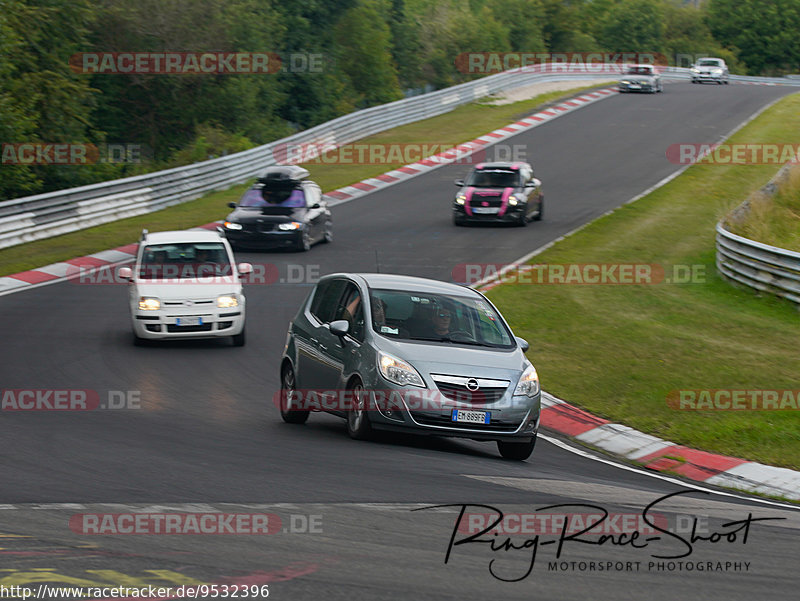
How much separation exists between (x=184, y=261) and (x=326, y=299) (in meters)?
5.98

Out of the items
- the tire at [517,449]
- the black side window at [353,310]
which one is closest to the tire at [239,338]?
the black side window at [353,310]

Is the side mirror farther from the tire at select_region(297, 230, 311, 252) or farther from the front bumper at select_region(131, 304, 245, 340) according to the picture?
the tire at select_region(297, 230, 311, 252)

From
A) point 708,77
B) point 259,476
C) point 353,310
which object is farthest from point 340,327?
point 708,77

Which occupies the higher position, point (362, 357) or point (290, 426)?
point (362, 357)

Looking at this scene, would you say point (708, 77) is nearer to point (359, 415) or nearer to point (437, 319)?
point (437, 319)

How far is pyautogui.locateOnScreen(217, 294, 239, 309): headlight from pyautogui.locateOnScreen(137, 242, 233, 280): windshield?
0.73 metres

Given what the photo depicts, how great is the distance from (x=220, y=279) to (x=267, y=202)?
28.2 ft

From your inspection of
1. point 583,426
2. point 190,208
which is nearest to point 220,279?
point 583,426

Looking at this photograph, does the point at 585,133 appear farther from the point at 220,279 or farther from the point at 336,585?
the point at 336,585

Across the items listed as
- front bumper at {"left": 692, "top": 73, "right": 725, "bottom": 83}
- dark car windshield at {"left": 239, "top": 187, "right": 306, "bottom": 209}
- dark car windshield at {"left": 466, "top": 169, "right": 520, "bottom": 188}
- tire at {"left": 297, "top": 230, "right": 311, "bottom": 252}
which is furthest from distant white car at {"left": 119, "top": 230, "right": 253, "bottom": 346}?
front bumper at {"left": 692, "top": 73, "right": 725, "bottom": 83}

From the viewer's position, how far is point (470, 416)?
10.3m

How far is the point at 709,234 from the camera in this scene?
2750 centimetres

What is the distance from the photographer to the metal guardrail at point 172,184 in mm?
26750

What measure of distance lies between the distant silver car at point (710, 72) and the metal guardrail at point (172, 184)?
16.1 m
